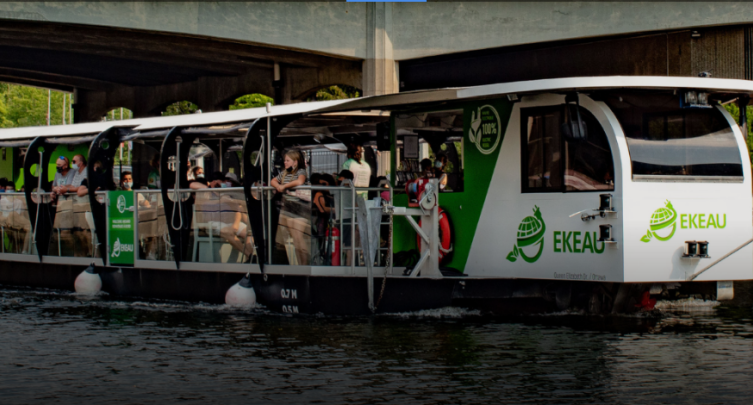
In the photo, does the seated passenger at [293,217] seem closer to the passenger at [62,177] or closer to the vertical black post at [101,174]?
the vertical black post at [101,174]

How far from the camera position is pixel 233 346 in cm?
926

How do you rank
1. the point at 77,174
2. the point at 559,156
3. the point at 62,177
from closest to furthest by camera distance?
1. the point at 559,156
2. the point at 77,174
3. the point at 62,177

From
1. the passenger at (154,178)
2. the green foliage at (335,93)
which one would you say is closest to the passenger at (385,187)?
the passenger at (154,178)

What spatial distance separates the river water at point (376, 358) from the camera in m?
6.97

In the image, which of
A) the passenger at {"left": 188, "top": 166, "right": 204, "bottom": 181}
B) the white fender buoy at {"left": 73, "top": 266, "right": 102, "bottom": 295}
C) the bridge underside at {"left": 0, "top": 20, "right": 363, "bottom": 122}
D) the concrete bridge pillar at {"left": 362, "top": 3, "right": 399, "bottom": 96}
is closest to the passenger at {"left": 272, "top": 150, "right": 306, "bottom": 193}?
the passenger at {"left": 188, "top": 166, "right": 204, "bottom": 181}

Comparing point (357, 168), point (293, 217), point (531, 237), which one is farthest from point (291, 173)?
point (531, 237)

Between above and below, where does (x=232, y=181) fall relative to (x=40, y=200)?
above

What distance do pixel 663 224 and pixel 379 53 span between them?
14220 millimetres

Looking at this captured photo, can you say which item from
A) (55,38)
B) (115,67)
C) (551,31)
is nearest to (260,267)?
(551,31)

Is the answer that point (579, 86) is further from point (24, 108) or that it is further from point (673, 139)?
point (24, 108)

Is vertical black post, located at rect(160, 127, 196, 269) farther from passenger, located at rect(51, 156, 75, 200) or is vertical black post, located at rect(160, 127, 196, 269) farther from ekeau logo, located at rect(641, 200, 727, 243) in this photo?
ekeau logo, located at rect(641, 200, 727, 243)

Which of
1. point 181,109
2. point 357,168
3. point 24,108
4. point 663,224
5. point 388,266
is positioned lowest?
point 388,266

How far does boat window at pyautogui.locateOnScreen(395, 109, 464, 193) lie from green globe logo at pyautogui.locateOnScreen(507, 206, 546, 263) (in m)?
1.08

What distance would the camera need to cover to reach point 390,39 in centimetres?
2297
